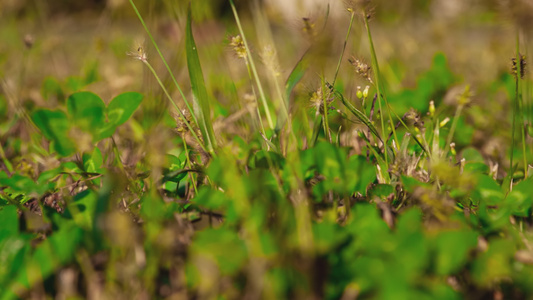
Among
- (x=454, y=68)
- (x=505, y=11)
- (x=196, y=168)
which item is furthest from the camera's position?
(x=454, y=68)

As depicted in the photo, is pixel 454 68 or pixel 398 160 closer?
pixel 398 160

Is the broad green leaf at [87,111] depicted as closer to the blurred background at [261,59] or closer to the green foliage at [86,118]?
the green foliage at [86,118]

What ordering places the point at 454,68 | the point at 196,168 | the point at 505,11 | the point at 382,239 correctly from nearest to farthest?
1. the point at 382,239
2. the point at 505,11
3. the point at 196,168
4. the point at 454,68

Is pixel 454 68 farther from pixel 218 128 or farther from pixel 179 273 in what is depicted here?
pixel 179 273

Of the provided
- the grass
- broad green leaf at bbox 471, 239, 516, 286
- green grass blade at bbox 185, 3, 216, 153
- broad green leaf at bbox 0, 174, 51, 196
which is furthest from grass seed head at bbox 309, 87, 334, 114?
broad green leaf at bbox 0, 174, 51, 196

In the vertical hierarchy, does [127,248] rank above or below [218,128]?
above

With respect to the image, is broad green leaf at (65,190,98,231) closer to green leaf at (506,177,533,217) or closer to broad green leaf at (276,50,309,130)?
broad green leaf at (276,50,309,130)

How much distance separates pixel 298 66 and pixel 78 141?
51 centimetres

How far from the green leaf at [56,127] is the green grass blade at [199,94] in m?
0.31

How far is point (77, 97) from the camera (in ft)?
3.65

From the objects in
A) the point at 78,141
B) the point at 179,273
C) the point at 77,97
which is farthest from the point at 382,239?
the point at 77,97

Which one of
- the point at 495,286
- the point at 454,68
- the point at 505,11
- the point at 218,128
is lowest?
the point at 454,68

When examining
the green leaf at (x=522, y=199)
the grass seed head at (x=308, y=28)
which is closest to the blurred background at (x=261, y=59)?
the grass seed head at (x=308, y=28)

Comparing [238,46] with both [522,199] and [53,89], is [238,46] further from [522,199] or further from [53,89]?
[53,89]
